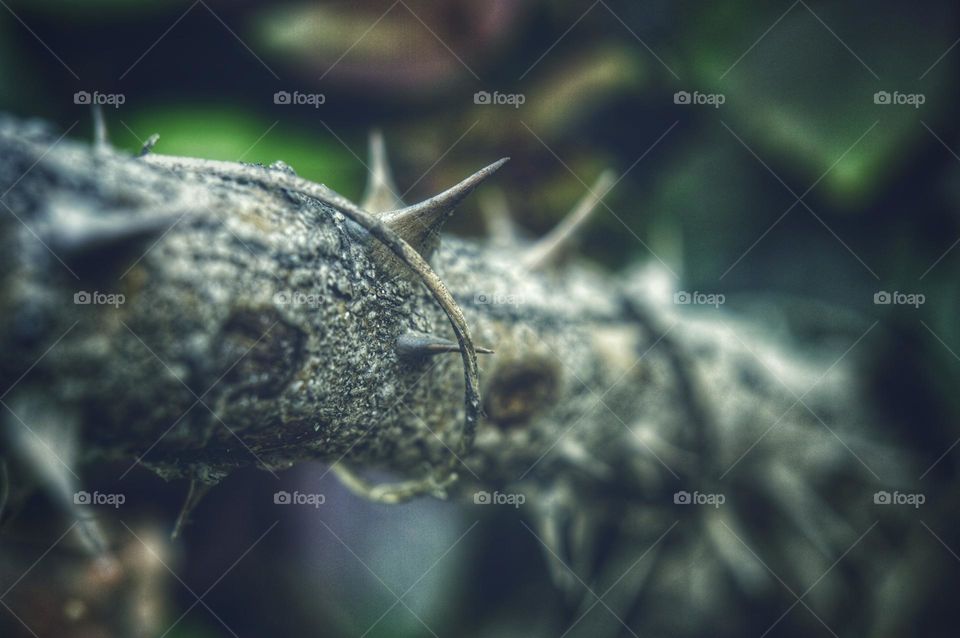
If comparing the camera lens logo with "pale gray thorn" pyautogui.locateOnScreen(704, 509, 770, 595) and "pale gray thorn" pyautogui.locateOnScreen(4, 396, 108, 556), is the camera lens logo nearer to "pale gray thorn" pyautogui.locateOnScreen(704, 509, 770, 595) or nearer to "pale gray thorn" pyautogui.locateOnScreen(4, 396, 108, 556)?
"pale gray thorn" pyautogui.locateOnScreen(4, 396, 108, 556)

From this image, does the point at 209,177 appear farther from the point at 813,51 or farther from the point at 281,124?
the point at 813,51

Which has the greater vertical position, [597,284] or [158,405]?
[597,284]

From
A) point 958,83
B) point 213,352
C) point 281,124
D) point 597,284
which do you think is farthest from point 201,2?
point 958,83

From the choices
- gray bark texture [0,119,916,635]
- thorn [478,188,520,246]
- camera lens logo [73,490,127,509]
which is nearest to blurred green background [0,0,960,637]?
thorn [478,188,520,246]

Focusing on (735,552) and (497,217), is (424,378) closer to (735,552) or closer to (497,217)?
(497,217)

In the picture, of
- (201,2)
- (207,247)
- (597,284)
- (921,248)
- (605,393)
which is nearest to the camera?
(207,247)

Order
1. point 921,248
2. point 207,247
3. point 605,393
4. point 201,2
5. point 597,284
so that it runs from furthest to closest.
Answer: point 921,248 → point 201,2 → point 597,284 → point 605,393 → point 207,247

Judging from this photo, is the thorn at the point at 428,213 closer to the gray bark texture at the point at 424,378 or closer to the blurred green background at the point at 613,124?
the gray bark texture at the point at 424,378
